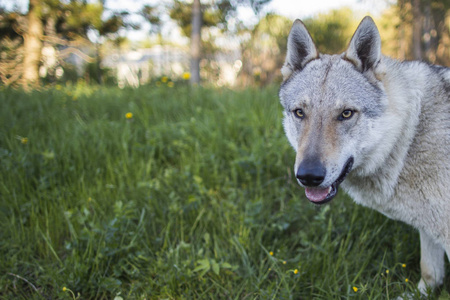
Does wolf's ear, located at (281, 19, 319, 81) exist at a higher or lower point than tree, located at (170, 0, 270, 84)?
lower

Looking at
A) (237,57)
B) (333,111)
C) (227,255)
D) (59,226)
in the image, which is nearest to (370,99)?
(333,111)

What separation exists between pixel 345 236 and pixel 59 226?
2.36 metres

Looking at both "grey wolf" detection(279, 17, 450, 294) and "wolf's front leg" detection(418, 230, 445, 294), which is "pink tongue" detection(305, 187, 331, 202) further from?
"wolf's front leg" detection(418, 230, 445, 294)

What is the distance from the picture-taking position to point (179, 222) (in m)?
2.76

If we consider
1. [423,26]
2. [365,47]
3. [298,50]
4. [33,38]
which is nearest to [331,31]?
[423,26]

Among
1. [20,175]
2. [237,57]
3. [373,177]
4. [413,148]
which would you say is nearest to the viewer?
[413,148]

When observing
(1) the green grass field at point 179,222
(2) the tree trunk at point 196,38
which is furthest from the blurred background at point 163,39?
(1) the green grass field at point 179,222

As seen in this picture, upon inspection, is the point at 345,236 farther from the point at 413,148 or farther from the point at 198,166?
the point at 198,166

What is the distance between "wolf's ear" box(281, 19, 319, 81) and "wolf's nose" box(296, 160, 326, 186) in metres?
0.96

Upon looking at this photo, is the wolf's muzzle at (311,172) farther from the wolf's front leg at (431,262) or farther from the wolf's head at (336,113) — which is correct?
the wolf's front leg at (431,262)

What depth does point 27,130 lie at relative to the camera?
384 cm

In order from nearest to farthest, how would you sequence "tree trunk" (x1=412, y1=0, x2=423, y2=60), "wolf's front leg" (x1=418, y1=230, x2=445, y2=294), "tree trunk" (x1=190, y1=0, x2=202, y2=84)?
"wolf's front leg" (x1=418, y1=230, x2=445, y2=294)
"tree trunk" (x1=190, y1=0, x2=202, y2=84)
"tree trunk" (x1=412, y1=0, x2=423, y2=60)

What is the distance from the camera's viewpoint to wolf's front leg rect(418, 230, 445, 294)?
2314mm

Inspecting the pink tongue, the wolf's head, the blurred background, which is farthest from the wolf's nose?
the blurred background
